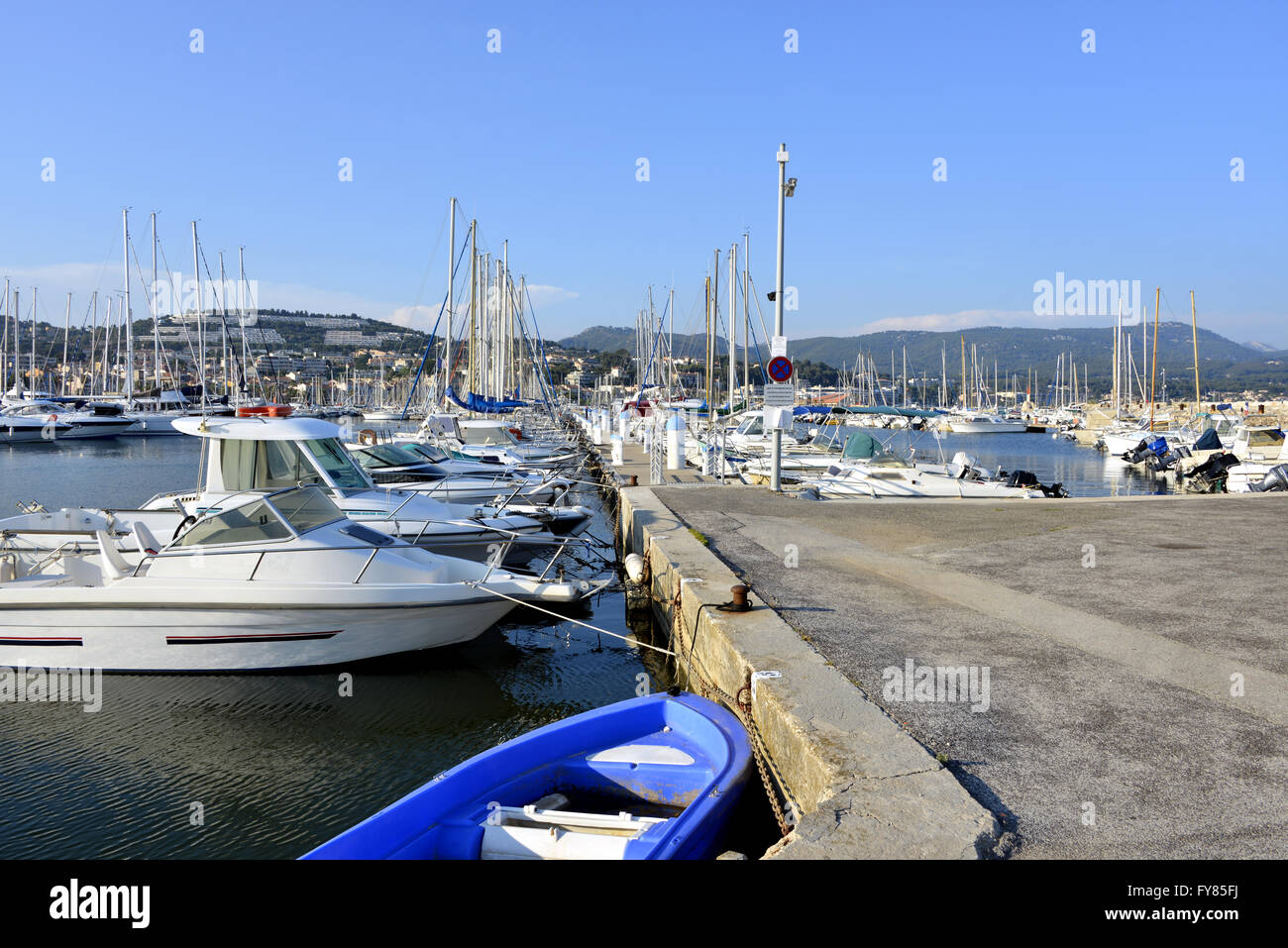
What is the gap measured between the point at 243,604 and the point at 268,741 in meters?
1.60

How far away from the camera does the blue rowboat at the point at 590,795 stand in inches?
188

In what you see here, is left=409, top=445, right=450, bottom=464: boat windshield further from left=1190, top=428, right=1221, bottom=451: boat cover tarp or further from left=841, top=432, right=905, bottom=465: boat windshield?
left=1190, top=428, right=1221, bottom=451: boat cover tarp

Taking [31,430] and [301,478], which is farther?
[31,430]

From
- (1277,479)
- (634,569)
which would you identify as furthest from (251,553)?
(1277,479)


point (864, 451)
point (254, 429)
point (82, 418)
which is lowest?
point (864, 451)

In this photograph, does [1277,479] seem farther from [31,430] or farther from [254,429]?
[31,430]

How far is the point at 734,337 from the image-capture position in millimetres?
41812

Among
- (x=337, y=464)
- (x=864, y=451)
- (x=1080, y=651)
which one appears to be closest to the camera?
(x=1080, y=651)

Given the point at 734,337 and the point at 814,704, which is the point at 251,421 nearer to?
the point at 814,704

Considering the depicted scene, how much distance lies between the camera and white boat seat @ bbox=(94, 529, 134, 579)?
962 centimetres

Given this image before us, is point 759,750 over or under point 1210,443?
under

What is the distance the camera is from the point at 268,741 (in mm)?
8523
